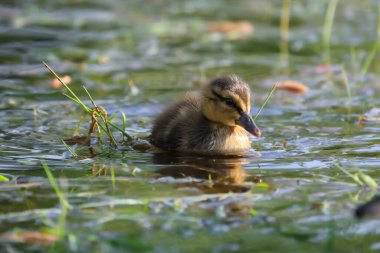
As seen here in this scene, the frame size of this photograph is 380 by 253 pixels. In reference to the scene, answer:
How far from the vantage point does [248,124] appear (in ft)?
18.4

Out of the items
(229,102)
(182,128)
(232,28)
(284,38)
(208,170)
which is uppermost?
(232,28)

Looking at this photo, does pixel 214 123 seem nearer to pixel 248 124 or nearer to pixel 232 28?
pixel 248 124

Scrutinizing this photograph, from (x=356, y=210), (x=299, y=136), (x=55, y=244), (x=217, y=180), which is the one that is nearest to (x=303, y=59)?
(x=299, y=136)

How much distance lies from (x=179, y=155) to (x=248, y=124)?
0.52 meters

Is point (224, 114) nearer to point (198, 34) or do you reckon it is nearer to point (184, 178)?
point (184, 178)

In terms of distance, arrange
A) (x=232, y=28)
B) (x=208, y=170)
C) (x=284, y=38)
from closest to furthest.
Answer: (x=208, y=170)
(x=284, y=38)
(x=232, y=28)

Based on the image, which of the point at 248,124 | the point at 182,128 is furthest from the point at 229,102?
the point at 182,128

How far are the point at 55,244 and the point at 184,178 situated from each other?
1.34 meters

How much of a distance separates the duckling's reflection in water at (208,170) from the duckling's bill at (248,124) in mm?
192

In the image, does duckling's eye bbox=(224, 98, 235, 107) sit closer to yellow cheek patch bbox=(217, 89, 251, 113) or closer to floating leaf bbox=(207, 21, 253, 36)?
yellow cheek patch bbox=(217, 89, 251, 113)

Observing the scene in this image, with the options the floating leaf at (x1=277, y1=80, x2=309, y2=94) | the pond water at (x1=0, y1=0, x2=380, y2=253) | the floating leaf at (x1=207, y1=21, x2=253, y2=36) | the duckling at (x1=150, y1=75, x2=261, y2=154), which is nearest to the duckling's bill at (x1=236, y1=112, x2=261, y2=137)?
the duckling at (x1=150, y1=75, x2=261, y2=154)

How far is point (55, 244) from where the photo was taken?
3732 millimetres

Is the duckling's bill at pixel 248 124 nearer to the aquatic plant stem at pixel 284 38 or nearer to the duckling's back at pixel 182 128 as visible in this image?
the duckling's back at pixel 182 128

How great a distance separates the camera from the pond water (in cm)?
394
